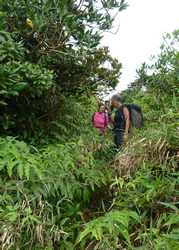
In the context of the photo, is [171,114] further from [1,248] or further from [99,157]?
[1,248]

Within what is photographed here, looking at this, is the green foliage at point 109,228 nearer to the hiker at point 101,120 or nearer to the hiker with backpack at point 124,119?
the hiker with backpack at point 124,119

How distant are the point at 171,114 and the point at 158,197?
1.18m

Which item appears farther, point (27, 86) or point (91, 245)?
point (27, 86)

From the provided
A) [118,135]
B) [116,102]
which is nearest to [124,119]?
[118,135]

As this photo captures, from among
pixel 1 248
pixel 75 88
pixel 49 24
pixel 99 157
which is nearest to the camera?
pixel 1 248

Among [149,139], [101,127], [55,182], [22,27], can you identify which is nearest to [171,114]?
[149,139]

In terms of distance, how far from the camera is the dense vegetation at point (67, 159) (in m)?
3.54

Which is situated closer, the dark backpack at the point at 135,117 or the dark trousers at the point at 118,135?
the dark trousers at the point at 118,135

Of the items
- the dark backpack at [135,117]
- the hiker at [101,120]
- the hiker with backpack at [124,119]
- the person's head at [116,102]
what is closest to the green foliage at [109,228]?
the hiker with backpack at [124,119]

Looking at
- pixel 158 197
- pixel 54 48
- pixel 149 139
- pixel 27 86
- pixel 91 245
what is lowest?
pixel 91 245

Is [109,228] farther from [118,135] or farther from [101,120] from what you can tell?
[101,120]

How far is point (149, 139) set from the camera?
15.1 feet

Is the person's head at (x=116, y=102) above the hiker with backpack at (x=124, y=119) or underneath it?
above

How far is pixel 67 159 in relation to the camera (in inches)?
176
